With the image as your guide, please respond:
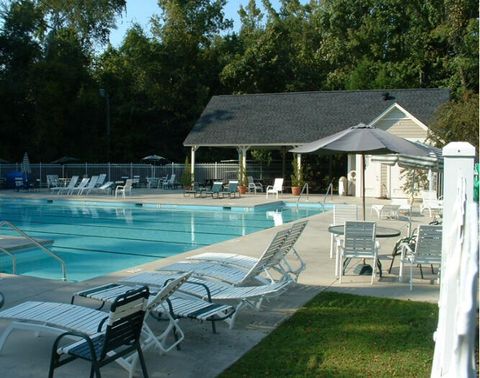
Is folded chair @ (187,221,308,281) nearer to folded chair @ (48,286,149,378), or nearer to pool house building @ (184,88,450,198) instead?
folded chair @ (48,286,149,378)

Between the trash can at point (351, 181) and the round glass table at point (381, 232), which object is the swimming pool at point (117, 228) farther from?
the round glass table at point (381, 232)

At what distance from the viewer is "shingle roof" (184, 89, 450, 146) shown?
28.8 meters

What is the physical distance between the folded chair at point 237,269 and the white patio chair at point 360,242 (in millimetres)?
1283

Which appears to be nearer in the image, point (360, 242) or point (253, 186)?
point (360, 242)

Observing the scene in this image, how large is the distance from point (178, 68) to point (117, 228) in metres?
24.4

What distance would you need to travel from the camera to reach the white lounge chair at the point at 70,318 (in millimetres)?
4801

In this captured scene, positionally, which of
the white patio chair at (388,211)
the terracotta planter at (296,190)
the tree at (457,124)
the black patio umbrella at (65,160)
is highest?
the tree at (457,124)

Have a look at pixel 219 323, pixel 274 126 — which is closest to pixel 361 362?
pixel 219 323

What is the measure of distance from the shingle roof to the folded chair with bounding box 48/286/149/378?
960 inches

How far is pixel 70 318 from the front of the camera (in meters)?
5.05

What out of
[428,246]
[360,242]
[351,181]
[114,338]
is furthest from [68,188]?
[114,338]

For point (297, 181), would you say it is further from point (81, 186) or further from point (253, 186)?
point (81, 186)

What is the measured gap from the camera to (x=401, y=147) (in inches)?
366

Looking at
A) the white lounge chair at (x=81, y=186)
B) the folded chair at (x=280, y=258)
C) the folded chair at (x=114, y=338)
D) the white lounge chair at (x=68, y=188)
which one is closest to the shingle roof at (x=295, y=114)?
the white lounge chair at (x=81, y=186)
